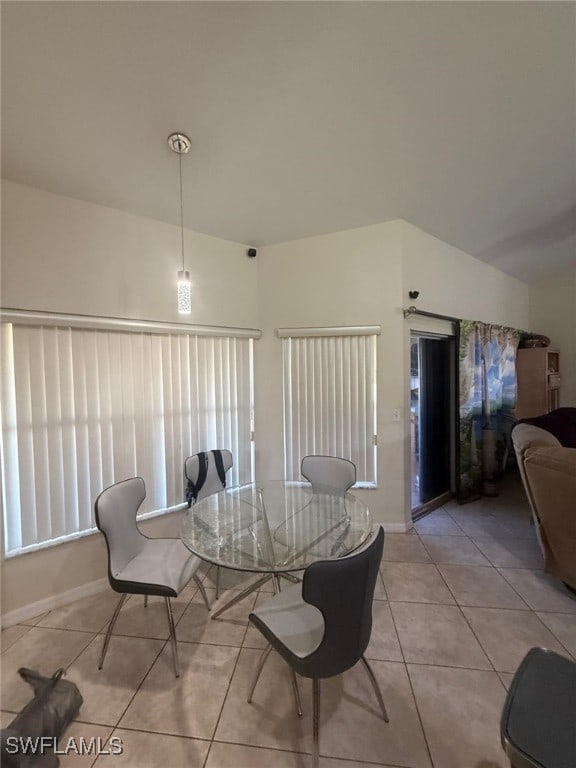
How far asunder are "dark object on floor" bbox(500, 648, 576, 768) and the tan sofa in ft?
4.14

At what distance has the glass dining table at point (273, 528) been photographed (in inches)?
59.9

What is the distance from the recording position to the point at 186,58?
123 centimetres

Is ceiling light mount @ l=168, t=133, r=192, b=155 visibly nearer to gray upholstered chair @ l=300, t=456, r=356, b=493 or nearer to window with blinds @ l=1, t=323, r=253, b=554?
window with blinds @ l=1, t=323, r=253, b=554

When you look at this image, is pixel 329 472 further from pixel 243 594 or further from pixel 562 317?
pixel 562 317

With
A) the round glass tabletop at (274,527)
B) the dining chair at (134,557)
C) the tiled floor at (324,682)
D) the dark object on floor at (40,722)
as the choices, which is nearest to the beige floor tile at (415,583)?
the tiled floor at (324,682)

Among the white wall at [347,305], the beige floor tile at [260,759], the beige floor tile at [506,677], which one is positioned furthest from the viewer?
the white wall at [347,305]

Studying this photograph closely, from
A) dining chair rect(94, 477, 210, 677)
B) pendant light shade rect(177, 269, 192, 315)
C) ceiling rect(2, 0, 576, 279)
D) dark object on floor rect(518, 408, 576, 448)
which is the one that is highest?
ceiling rect(2, 0, 576, 279)

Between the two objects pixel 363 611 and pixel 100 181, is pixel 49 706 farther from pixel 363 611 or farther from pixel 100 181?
pixel 100 181

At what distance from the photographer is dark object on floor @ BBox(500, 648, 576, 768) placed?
82cm

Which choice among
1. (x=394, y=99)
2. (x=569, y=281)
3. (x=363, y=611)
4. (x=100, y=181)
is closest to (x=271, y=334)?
(x=100, y=181)

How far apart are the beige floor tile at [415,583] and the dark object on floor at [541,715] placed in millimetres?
1113

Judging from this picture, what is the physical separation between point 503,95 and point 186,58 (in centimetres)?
150

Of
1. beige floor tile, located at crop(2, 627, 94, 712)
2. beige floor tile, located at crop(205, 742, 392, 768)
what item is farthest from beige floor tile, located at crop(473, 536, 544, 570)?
beige floor tile, located at crop(2, 627, 94, 712)

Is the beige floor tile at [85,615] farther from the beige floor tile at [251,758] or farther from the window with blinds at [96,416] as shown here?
the beige floor tile at [251,758]
